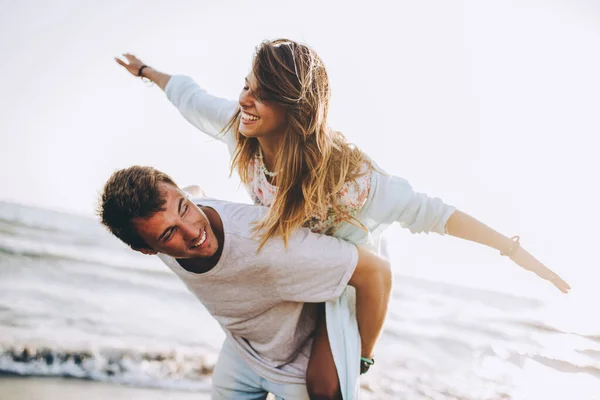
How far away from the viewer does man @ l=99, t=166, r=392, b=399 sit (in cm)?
193

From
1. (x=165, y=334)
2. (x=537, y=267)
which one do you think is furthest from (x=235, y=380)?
(x=165, y=334)

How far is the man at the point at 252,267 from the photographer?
1.93m

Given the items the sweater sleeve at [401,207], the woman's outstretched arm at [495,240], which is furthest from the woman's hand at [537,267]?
the sweater sleeve at [401,207]

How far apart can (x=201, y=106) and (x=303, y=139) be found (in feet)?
2.06

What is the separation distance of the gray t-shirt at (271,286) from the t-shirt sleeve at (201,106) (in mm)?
527

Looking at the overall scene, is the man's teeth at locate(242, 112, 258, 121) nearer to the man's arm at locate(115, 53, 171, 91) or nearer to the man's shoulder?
the man's shoulder

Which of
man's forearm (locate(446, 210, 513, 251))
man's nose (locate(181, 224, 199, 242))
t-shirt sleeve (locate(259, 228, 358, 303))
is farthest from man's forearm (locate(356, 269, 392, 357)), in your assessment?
man's nose (locate(181, 224, 199, 242))

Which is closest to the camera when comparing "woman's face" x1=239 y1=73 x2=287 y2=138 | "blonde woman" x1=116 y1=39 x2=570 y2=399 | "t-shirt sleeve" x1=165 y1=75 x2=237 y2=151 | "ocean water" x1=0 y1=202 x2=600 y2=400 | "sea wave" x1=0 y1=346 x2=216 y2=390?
"blonde woman" x1=116 y1=39 x2=570 y2=399

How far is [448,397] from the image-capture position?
555 cm

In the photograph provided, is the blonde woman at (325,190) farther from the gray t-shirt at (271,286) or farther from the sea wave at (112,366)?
the sea wave at (112,366)

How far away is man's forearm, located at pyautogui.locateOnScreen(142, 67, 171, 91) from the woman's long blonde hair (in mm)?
733

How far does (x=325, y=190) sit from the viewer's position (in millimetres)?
2184

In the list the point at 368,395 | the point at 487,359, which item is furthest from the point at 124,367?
the point at 487,359

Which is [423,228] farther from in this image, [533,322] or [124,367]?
[533,322]
